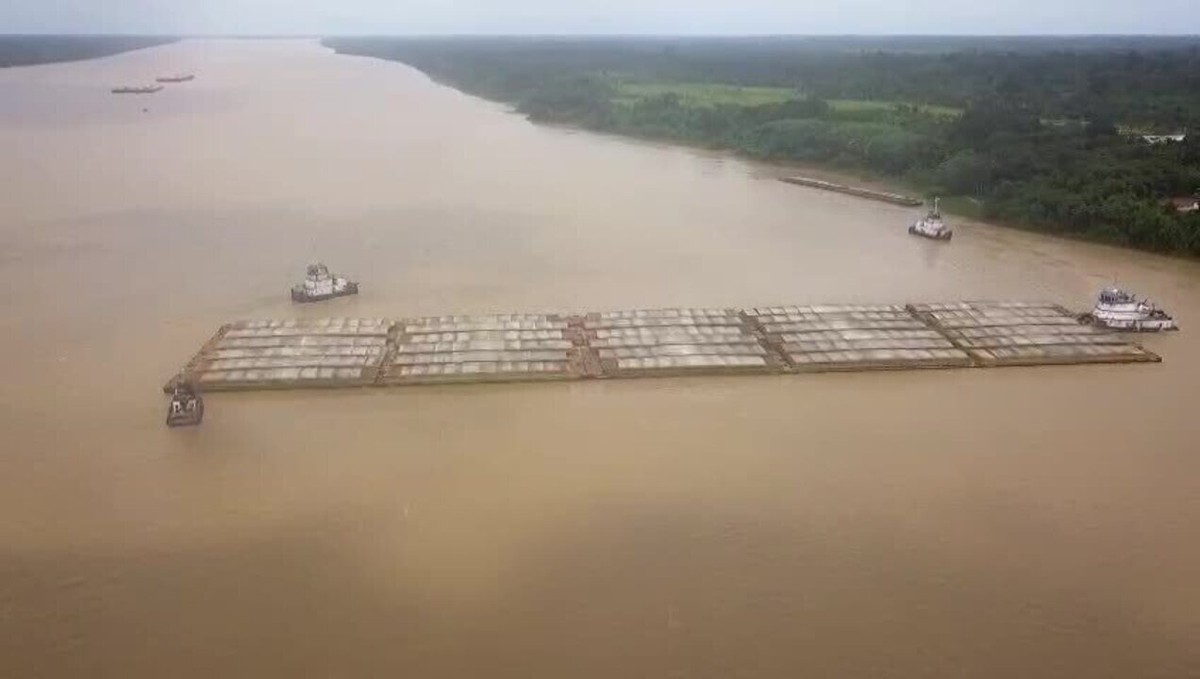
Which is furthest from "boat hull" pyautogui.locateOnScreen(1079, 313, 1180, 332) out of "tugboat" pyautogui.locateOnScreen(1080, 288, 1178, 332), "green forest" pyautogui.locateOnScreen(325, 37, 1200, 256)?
"green forest" pyautogui.locateOnScreen(325, 37, 1200, 256)

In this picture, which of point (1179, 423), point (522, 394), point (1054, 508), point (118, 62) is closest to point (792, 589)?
point (1054, 508)

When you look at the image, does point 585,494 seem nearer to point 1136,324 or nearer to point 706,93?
point 1136,324

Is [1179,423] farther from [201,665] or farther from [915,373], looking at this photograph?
[201,665]

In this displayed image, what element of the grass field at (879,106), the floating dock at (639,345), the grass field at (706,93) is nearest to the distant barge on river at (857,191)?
the floating dock at (639,345)

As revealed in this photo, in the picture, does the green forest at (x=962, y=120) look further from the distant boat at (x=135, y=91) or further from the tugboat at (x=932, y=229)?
the distant boat at (x=135, y=91)

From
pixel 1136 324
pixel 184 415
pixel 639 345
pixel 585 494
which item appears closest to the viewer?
pixel 585 494

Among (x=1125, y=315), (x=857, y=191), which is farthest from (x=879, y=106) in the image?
(x=1125, y=315)
